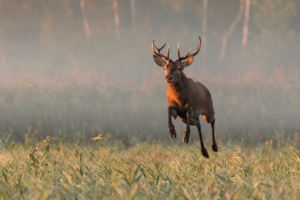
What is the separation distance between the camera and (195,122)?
688 centimetres

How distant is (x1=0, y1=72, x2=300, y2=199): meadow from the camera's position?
5.36m

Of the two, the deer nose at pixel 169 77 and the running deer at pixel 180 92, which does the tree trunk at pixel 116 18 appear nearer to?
the running deer at pixel 180 92

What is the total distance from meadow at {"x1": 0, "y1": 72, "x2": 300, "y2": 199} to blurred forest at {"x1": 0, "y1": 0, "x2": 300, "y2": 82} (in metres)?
16.1

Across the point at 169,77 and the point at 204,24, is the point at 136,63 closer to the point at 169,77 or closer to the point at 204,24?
the point at 204,24

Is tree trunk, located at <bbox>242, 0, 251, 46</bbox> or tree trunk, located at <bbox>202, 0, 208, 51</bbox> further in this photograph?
tree trunk, located at <bbox>202, 0, 208, 51</bbox>

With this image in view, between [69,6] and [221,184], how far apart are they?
37.1 m

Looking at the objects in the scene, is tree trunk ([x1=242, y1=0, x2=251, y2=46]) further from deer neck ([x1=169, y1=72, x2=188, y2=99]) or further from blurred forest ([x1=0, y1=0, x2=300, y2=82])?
deer neck ([x1=169, y1=72, x2=188, y2=99])

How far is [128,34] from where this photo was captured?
3841 cm

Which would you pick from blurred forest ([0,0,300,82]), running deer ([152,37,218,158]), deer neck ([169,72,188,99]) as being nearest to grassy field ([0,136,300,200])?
running deer ([152,37,218,158])

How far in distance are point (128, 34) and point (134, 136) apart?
2711 centimetres

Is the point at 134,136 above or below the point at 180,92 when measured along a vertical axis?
below

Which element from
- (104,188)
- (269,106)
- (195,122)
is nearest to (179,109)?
(195,122)

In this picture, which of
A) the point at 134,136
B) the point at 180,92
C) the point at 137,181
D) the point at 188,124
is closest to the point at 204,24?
the point at 134,136

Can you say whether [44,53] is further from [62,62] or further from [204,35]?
[204,35]
